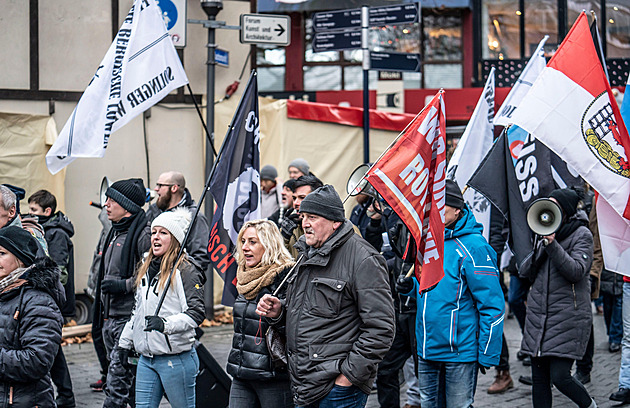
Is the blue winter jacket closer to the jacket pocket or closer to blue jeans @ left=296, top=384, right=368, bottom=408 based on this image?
blue jeans @ left=296, top=384, right=368, bottom=408

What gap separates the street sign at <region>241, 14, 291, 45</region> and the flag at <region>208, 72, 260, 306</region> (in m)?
3.87

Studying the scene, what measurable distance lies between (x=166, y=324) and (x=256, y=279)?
67 cm

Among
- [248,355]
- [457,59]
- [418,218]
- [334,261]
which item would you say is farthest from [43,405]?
[457,59]

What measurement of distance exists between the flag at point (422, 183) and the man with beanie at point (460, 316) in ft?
1.88

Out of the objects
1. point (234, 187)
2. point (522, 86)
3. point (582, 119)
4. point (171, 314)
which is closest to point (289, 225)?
point (234, 187)

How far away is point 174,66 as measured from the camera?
24.8ft

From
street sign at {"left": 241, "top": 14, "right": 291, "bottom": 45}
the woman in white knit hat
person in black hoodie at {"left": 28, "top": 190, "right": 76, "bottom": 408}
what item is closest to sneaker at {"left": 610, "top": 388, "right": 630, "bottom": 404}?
the woman in white knit hat

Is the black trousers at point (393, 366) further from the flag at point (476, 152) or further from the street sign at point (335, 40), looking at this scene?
the street sign at point (335, 40)

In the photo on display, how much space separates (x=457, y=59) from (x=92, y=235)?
29.2 feet

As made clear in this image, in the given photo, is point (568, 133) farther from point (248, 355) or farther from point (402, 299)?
point (248, 355)

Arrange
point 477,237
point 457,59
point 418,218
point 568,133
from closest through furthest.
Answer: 1. point 418,218
2. point 477,237
3. point 568,133
4. point 457,59

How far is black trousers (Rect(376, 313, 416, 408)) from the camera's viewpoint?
23.3 feet

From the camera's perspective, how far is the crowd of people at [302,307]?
4.70 meters

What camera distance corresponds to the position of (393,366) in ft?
23.3
